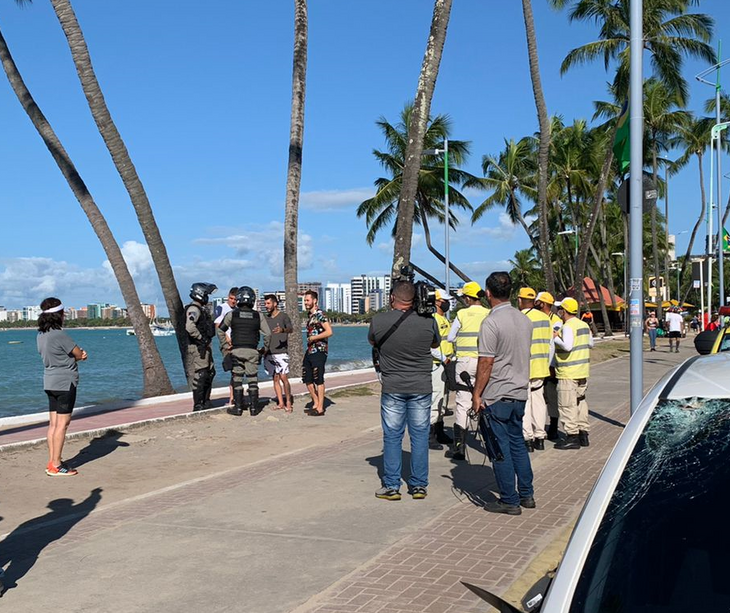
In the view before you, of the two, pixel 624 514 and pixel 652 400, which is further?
pixel 652 400

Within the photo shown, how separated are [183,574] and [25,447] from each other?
5403 mm

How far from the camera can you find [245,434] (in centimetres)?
1188

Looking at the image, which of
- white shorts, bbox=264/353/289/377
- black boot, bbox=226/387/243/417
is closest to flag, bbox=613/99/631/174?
white shorts, bbox=264/353/289/377

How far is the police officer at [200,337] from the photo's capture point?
42.2 feet

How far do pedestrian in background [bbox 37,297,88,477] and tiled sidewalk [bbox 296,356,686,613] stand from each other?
410cm

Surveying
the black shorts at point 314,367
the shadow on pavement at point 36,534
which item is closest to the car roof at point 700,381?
the shadow on pavement at point 36,534

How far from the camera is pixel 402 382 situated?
25.3 ft

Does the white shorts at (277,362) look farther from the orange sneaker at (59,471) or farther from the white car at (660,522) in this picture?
the white car at (660,522)

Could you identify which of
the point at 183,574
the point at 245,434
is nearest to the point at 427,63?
the point at 245,434

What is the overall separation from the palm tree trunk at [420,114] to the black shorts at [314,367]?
5486mm

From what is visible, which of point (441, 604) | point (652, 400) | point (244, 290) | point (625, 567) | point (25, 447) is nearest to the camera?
point (625, 567)

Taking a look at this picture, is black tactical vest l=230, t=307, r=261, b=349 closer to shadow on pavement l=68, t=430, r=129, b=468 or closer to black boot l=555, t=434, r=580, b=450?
shadow on pavement l=68, t=430, r=129, b=468

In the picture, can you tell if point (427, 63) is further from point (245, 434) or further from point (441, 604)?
point (441, 604)

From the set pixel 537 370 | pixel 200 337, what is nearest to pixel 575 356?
pixel 537 370
